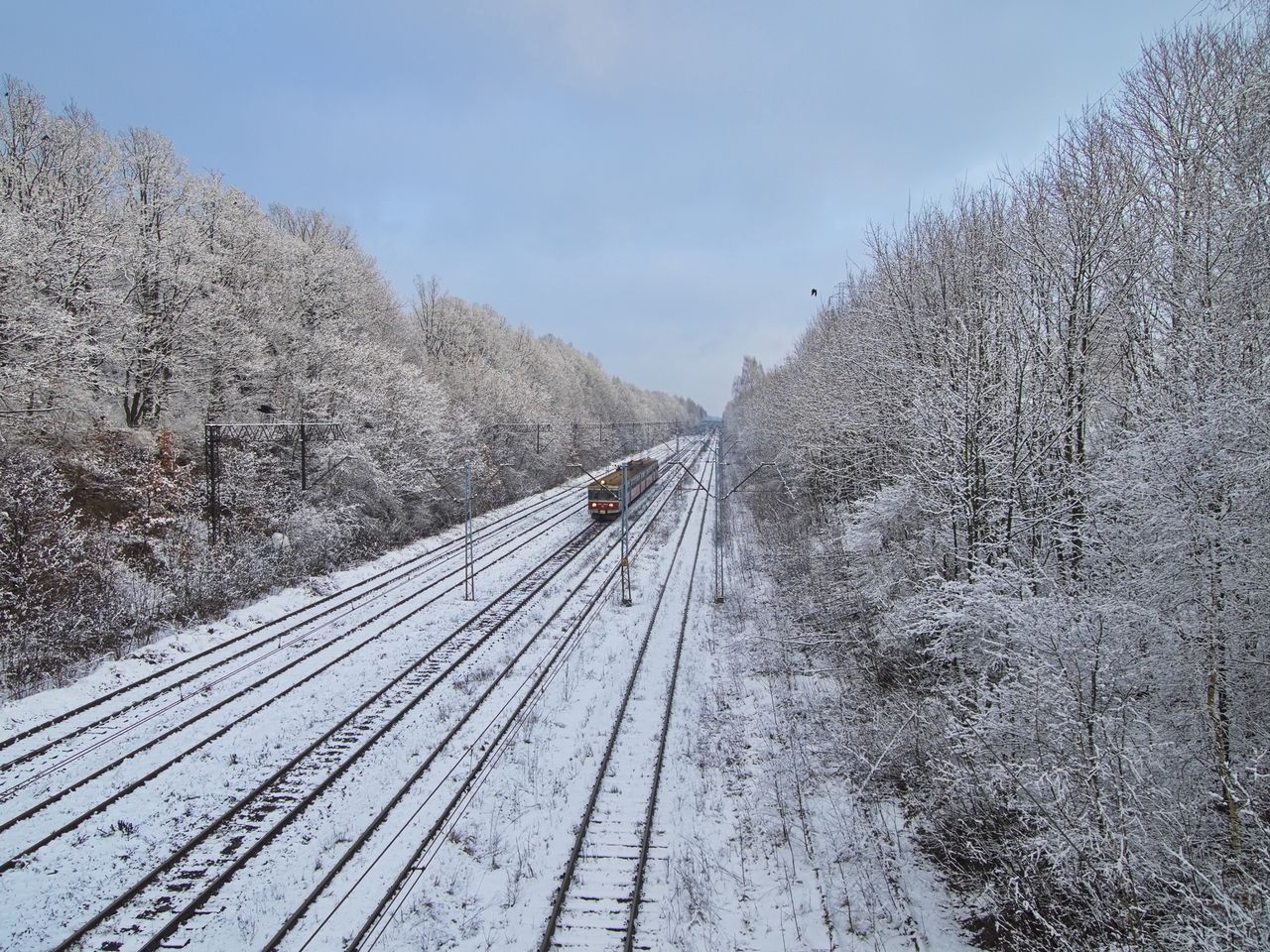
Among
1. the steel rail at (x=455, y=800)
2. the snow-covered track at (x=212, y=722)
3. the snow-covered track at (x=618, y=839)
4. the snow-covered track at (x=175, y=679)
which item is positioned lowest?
the snow-covered track at (x=618, y=839)

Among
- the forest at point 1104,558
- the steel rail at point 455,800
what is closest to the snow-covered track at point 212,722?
the steel rail at point 455,800

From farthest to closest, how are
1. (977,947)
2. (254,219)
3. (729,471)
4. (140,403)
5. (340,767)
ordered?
(729,471)
(254,219)
(140,403)
(340,767)
(977,947)

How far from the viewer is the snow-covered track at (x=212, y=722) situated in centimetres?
860

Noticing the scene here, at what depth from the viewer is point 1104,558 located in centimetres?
777

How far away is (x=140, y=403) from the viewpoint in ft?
76.7

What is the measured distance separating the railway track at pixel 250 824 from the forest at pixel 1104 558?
835 centimetres

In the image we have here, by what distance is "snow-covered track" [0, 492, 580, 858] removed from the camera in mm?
8602

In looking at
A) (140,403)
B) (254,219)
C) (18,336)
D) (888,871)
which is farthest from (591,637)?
(254,219)

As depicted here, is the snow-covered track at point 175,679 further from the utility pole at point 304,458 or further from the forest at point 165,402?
the utility pole at point 304,458

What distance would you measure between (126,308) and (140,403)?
4877 millimetres

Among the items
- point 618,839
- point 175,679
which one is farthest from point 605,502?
point 618,839

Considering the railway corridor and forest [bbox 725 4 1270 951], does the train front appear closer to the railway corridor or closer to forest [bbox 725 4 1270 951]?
the railway corridor

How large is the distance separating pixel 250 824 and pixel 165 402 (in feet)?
68.1

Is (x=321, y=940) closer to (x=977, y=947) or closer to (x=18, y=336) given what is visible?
(x=977, y=947)
